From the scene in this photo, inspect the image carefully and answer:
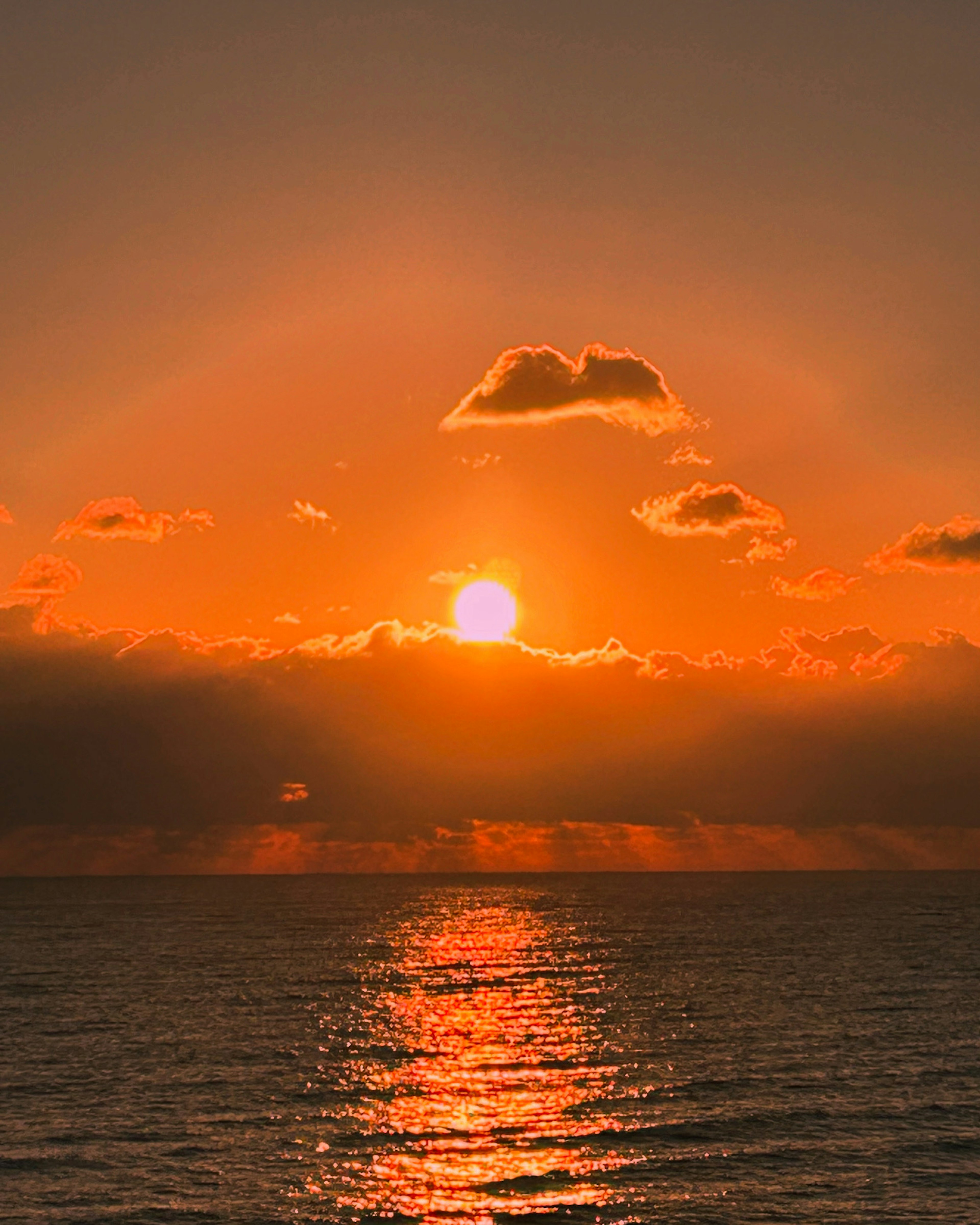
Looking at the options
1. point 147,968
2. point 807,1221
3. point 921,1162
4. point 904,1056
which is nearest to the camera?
point 807,1221

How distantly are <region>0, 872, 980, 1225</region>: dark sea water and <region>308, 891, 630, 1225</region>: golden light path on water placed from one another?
0.20 meters

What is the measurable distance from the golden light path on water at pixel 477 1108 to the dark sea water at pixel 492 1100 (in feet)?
0.65

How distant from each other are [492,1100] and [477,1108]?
1818 millimetres

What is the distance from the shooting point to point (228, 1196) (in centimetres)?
4922

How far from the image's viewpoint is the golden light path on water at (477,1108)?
49.6 metres

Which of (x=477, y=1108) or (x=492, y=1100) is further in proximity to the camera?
(x=492, y=1100)

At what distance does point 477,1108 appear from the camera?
6494cm

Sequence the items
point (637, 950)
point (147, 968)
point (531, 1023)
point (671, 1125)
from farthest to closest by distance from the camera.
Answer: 1. point (637, 950)
2. point (147, 968)
3. point (531, 1023)
4. point (671, 1125)

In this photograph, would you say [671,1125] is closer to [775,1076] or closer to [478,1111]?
[478,1111]

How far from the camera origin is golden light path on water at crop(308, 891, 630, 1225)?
4959 cm

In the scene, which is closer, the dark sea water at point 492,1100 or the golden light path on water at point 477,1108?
the dark sea water at point 492,1100

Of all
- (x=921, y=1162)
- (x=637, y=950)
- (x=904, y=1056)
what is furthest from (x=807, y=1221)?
(x=637, y=950)

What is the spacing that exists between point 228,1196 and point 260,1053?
33.2 m

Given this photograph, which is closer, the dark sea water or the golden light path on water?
the dark sea water
